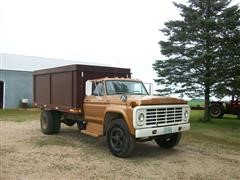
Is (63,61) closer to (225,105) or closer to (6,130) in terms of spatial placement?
(225,105)

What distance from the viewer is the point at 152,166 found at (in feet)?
27.6

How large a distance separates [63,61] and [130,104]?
1061 inches

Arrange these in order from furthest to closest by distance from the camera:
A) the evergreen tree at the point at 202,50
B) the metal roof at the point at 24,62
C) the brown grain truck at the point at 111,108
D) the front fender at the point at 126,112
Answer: the metal roof at the point at 24,62
the evergreen tree at the point at 202,50
the brown grain truck at the point at 111,108
the front fender at the point at 126,112

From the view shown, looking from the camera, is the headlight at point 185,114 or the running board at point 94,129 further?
the running board at point 94,129

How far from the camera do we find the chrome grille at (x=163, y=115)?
30.0 feet

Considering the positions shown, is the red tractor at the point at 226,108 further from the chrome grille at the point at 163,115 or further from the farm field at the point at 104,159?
the chrome grille at the point at 163,115

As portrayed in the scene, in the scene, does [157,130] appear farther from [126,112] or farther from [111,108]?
[111,108]

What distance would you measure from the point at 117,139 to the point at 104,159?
747 millimetres

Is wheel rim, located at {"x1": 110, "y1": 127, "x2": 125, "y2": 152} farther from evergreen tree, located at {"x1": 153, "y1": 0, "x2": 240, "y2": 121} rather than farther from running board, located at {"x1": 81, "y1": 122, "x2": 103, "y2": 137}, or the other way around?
evergreen tree, located at {"x1": 153, "y1": 0, "x2": 240, "y2": 121}

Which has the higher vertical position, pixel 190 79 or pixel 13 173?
pixel 190 79

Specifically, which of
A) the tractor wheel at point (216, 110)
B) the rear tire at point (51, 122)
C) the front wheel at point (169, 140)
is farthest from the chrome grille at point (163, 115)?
the tractor wheel at point (216, 110)

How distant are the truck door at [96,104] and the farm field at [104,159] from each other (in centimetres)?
94

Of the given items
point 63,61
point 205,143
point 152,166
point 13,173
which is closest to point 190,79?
point 205,143

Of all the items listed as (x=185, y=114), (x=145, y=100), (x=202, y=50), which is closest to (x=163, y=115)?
(x=145, y=100)
